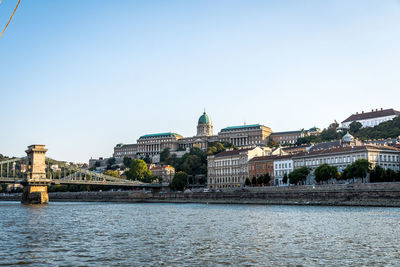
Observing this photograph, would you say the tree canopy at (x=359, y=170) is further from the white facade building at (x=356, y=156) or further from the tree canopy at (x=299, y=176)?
the tree canopy at (x=299, y=176)

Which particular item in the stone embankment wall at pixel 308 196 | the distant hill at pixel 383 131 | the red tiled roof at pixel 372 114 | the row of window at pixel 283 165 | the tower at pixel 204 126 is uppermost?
the tower at pixel 204 126

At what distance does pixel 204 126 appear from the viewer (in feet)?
639

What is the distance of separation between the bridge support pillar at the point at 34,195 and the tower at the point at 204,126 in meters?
119

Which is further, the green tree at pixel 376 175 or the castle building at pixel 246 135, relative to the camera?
the castle building at pixel 246 135

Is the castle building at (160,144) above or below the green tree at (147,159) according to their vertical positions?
above

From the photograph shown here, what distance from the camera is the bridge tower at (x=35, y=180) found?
7556 centimetres

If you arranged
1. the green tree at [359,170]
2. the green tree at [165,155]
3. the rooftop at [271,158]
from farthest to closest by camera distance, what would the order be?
1. the green tree at [165,155]
2. the rooftop at [271,158]
3. the green tree at [359,170]

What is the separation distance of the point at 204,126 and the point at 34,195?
12297cm

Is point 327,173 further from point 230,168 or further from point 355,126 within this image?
point 355,126

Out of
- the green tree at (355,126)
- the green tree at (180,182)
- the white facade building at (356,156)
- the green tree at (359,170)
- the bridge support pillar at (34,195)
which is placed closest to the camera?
the green tree at (359,170)

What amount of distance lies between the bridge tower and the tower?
11717cm

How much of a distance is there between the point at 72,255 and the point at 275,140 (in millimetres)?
156172

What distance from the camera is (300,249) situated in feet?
68.2

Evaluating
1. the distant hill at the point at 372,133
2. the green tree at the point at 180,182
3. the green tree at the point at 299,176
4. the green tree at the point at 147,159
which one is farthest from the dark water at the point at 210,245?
the green tree at the point at 147,159
